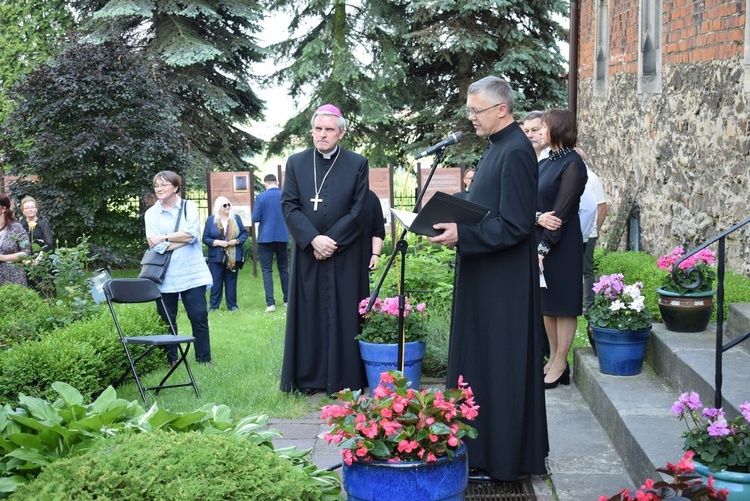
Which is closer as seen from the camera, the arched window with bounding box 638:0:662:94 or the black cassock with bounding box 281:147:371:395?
the black cassock with bounding box 281:147:371:395

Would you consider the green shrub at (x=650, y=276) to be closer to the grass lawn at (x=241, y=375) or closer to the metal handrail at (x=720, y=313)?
the grass lawn at (x=241, y=375)

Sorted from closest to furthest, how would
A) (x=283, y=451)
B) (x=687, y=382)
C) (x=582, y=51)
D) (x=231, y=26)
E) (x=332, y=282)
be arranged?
(x=283, y=451)
(x=687, y=382)
(x=332, y=282)
(x=582, y=51)
(x=231, y=26)

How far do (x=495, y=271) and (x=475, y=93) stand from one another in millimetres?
934

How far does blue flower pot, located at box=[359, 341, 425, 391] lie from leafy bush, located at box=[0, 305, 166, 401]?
204 cm

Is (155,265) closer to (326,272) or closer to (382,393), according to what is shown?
(326,272)

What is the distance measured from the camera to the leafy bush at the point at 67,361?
6.77 m

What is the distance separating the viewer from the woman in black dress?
6473 millimetres

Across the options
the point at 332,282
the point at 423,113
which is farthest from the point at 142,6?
the point at 332,282

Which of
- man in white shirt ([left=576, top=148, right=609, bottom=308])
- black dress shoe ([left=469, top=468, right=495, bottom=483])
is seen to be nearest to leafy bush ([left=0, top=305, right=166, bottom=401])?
black dress shoe ([left=469, top=468, right=495, bottom=483])

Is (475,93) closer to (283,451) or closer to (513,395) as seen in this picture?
(513,395)

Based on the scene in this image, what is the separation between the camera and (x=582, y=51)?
16.1 metres

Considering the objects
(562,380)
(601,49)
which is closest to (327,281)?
(562,380)

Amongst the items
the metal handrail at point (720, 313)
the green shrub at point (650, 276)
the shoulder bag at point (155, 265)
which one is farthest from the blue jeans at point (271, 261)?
the metal handrail at point (720, 313)

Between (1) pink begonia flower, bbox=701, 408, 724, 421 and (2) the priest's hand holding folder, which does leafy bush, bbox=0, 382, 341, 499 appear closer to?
(2) the priest's hand holding folder
